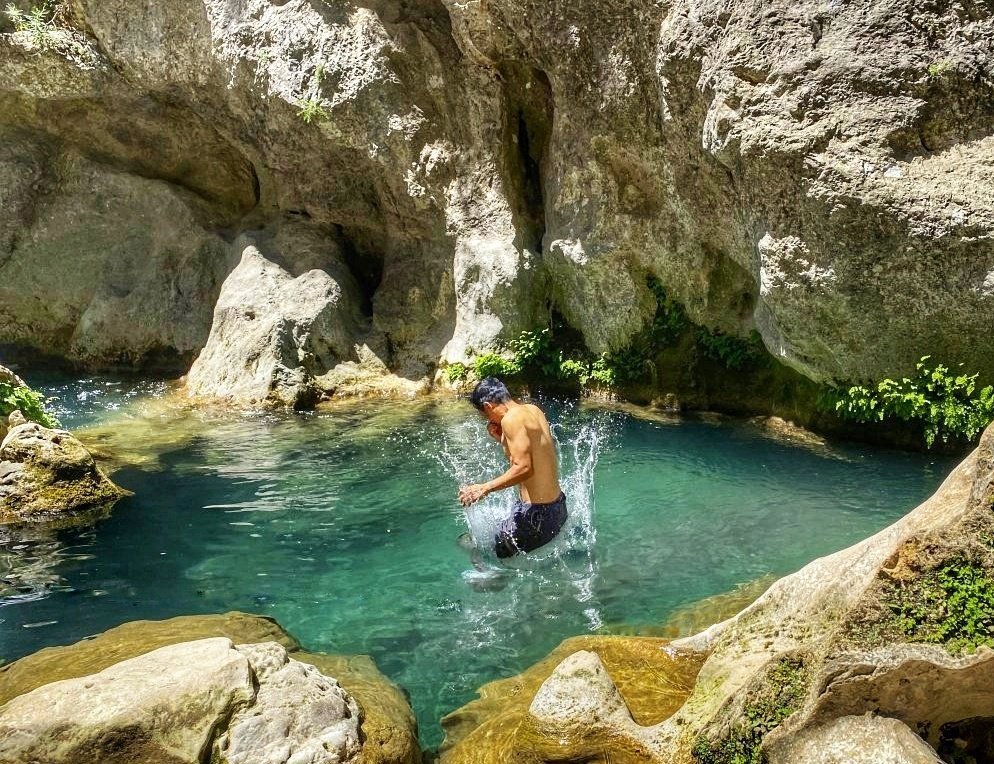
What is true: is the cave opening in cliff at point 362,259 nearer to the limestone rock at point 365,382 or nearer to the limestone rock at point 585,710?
the limestone rock at point 365,382

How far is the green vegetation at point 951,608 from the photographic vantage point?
310 centimetres

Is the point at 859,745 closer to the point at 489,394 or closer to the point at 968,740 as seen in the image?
the point at 968,740

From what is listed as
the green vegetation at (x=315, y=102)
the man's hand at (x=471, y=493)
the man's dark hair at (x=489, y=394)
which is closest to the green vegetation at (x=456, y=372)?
the green vegetation at (x=315, y=102)

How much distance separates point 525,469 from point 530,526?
1.91 feet

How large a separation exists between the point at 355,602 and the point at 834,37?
8.38m

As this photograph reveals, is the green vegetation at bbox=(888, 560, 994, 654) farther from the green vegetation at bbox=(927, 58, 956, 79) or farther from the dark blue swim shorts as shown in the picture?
the green vegetation at bbox=(927, 58, 956, 79)

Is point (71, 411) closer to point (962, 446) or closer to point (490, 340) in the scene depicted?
point (490, 340)

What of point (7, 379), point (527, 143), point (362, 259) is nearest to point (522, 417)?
point (7, 379)

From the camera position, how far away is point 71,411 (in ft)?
46.3

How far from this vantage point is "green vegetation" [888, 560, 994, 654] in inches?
122

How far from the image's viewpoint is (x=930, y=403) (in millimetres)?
9391

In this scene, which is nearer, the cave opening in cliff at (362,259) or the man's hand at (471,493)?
the man's hand at (471,493)

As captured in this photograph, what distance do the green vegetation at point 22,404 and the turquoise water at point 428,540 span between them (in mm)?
1227

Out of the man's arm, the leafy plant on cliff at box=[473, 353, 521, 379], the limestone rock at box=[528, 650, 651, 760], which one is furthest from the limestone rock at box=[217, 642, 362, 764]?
the leafy plant on cliff at box=[473, 353, 521, 379]
